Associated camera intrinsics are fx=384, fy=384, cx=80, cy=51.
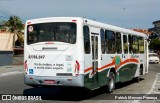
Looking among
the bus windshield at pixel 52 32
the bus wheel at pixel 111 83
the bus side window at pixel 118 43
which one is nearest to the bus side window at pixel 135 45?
the bus side window at pixel 118 43

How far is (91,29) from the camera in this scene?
14445 millimetres

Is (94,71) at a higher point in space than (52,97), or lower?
higher

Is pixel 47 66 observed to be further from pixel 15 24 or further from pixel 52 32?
pixel 15 24

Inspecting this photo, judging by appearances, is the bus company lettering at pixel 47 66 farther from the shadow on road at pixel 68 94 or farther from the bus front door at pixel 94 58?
the bus front door at pixel 94 58

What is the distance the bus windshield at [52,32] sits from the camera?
13.7 metres

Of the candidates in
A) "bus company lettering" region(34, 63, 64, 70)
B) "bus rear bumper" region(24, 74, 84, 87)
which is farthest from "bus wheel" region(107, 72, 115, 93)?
"bus company lettering" region(34, 63, 64, 70)

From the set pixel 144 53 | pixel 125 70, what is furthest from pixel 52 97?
pixel 144 53

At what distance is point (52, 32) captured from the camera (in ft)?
46.0

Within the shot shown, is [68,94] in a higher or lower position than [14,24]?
lower

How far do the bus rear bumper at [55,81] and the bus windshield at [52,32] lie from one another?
4.30 feet

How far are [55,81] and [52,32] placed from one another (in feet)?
5.92

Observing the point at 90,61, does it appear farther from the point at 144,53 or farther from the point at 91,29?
the point at 144,53

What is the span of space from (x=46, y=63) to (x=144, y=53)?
11.5 m

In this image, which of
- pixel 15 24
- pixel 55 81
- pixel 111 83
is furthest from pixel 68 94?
pixel 15 24
